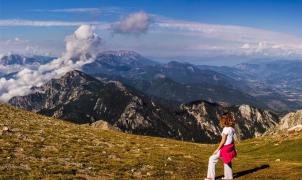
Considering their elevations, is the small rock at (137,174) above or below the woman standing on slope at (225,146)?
below

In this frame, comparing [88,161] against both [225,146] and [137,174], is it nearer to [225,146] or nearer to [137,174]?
[137,174]

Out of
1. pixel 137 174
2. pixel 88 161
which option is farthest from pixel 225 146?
pixel 88 161

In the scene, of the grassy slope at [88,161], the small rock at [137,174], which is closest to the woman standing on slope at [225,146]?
the grassy slope at [88,161]

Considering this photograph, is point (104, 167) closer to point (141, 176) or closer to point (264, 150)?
point (141, 176)

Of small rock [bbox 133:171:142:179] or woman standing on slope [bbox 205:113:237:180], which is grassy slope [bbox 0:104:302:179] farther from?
woman standing on slope [bbox 205:113:237:180]

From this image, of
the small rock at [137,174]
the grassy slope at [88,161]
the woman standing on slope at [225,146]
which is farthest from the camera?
the small rock at [137,174]

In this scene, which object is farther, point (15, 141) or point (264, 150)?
point (264, 150)

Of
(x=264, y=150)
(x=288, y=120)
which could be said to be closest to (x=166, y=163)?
(x=264, y=150)

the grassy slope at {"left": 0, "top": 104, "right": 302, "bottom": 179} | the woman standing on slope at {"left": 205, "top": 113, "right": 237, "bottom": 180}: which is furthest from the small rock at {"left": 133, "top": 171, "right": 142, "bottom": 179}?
the woman standing on slope at {"left": 205, "top": 113, "right": 237, "bottom": 180}

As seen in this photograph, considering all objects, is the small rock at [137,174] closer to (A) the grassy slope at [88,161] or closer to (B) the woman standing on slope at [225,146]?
(A) the grassy slope at [88,161]

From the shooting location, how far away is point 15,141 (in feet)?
136

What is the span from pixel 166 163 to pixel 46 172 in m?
13.6

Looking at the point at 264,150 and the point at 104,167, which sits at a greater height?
the point at 104,167

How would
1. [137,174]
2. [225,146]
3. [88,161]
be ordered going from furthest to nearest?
1. [88,161]
2. [137,174]
3. [225,146]
